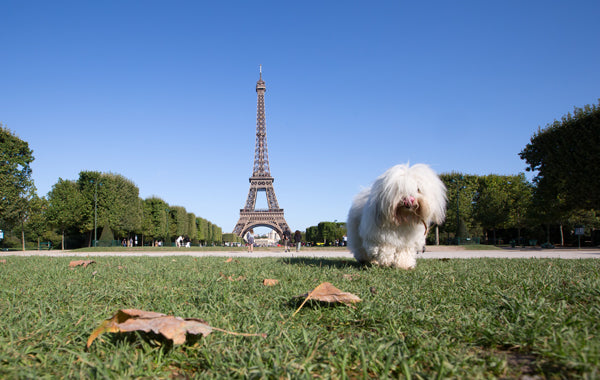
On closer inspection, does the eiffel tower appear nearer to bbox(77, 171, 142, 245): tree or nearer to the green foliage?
the green foliage

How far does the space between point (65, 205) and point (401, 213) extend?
40.7 meters

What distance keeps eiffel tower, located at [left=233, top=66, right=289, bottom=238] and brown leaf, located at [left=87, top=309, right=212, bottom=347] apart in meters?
51.8

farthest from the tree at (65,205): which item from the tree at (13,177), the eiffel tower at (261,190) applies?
the eiffel tower at (261,190)

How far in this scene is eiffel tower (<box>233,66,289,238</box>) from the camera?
59.1m

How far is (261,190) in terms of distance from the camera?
218 feet

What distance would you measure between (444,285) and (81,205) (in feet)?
134

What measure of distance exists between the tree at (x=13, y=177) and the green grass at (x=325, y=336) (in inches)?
1102

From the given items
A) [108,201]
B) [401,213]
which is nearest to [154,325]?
[401,213]

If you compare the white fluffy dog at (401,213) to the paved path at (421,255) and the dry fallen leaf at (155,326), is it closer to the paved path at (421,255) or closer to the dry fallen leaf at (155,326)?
the dry fallen leaf at (155,326)

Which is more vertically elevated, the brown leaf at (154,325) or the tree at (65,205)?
the tree at (65,205)

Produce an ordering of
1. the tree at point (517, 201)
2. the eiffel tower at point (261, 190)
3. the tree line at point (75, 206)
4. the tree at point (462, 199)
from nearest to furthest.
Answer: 1. the tree line at point (75, 206)
2. the tree at point (517, 201)
3. the tree at point (462, 199)
4. the eiffel tower at point (261, 190)

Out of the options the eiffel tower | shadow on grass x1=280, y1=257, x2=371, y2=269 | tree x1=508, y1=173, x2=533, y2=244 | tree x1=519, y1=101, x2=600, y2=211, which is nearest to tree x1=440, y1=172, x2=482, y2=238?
tree x1=508, y1=173, x2=533, y2=244

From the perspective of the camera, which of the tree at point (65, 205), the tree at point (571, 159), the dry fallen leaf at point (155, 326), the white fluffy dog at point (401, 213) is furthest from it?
the tree at point (65, 205)

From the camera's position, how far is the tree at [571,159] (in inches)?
872
